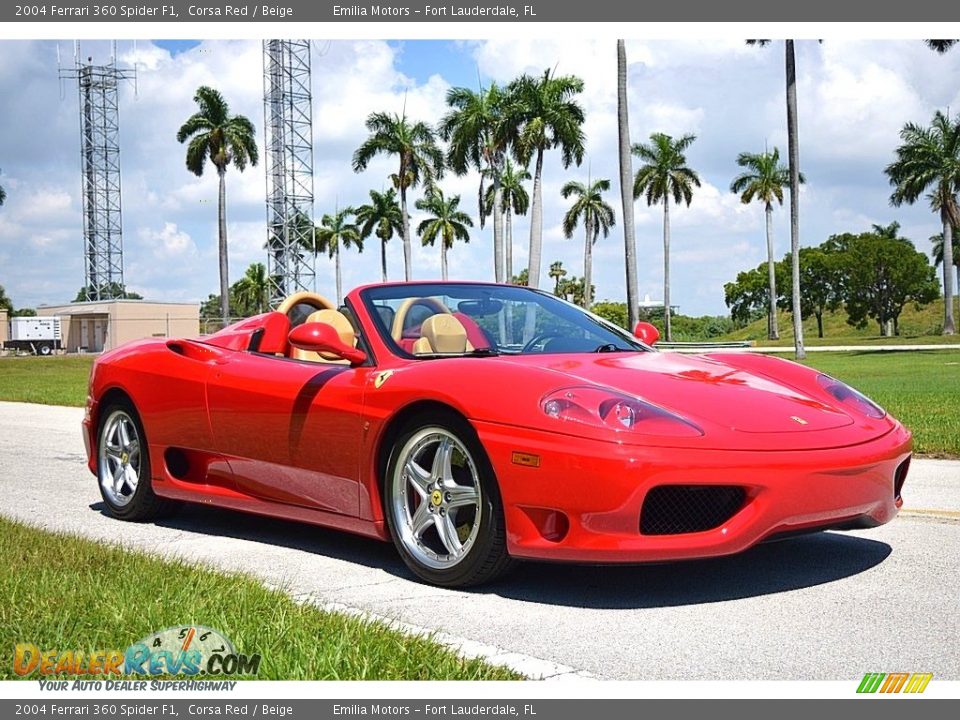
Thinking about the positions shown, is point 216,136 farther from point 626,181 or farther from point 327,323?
point 327,323

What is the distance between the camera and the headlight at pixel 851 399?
496cm

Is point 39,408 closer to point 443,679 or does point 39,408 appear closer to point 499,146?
point 443,679

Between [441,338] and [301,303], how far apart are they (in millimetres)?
1280

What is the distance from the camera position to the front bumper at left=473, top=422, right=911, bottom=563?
160 inches

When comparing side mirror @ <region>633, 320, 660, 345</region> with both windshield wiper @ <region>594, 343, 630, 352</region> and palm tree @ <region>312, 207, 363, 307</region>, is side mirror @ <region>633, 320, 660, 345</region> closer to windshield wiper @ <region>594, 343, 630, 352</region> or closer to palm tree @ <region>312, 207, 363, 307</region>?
windshield wiper @ <region>594, 343, 630, 352</region>

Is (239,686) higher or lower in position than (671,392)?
lower

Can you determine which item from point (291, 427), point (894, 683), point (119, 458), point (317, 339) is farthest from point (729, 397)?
point (119, 458)

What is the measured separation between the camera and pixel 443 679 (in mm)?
3184

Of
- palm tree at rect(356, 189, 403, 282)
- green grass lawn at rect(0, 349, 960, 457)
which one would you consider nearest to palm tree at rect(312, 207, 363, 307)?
palm tree at rect(356, 189, 403, 282)

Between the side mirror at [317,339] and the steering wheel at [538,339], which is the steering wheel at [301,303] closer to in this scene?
the side mirror at [317,339]

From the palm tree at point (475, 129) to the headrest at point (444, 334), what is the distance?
137 ft

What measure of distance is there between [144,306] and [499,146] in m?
34.6

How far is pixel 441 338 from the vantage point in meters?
5.36
